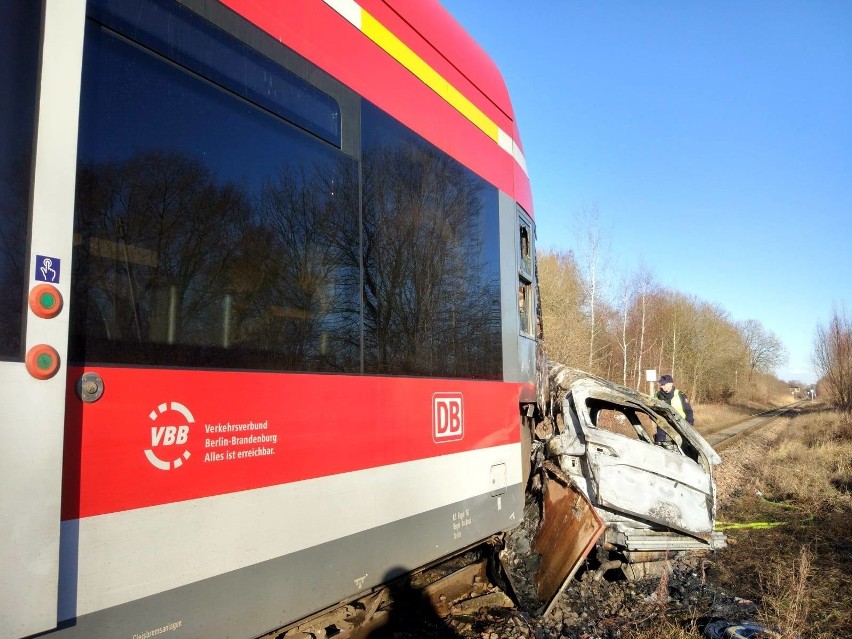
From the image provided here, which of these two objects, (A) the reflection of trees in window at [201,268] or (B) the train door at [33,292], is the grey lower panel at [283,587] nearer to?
(B) the train door at [33,292]

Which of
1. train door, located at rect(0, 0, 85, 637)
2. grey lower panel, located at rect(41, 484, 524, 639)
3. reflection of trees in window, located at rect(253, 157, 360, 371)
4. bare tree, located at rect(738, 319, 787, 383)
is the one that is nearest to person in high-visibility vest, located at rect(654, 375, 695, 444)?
grey lower panel, located at rect(41, 484, 524, 639)

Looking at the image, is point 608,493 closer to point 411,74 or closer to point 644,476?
point 644,476

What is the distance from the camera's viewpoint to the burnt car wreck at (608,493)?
5508 millimetres

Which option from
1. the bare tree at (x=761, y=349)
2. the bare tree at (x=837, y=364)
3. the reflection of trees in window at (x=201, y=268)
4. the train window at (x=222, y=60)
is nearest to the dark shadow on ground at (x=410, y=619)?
the reflection of trees in window at (x=201, y=268)

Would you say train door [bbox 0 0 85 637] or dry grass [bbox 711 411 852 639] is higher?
train door [bbox 0 0 85 637]

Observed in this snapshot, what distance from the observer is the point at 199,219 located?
2.41 meters

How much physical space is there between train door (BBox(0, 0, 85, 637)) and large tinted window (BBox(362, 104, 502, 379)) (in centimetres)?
159

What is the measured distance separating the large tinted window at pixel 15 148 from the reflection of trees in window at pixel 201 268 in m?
0.18

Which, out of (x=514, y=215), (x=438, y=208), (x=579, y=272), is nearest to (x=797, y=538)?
(x=514, y=215)

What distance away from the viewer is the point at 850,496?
9.96 meters

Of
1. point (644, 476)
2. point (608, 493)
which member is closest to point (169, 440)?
point (608, 493)

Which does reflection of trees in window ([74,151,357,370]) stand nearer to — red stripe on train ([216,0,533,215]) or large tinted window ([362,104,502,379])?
large tinted window ([362,104,502,379])

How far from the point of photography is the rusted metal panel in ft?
17.0

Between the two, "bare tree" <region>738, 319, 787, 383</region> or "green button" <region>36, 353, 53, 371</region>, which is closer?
"green button" <region>36, 353, 53, 371</region>
